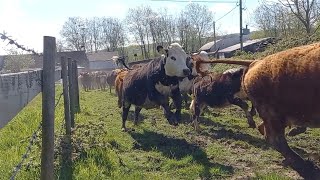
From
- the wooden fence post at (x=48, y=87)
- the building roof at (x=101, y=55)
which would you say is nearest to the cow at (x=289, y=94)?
the wooden fence post at (x=48, y=87)

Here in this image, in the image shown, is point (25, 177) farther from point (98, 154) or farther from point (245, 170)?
point (245, 170)

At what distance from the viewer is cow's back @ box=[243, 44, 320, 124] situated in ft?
13.6

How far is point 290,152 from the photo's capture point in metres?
4.55

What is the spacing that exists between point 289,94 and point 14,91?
2648 mm

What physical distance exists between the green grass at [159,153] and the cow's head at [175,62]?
135cm

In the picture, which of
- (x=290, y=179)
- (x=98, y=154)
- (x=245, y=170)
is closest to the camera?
(x=290, y=179)

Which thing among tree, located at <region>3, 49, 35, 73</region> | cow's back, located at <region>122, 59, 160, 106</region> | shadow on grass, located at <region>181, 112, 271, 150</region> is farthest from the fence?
tree, located at <region>3, 49, 35, 73</region>

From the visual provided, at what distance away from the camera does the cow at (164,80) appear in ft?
28.8

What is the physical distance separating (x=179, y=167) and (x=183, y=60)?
123 inches

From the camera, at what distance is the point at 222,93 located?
31.8ft

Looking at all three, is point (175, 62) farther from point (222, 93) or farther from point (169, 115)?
point (222, 93)

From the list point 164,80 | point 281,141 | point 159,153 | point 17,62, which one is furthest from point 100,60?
point 281,141

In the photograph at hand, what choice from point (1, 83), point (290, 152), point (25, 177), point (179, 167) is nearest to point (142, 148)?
point (179, 167)

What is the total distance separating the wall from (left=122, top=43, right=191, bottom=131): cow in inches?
201
